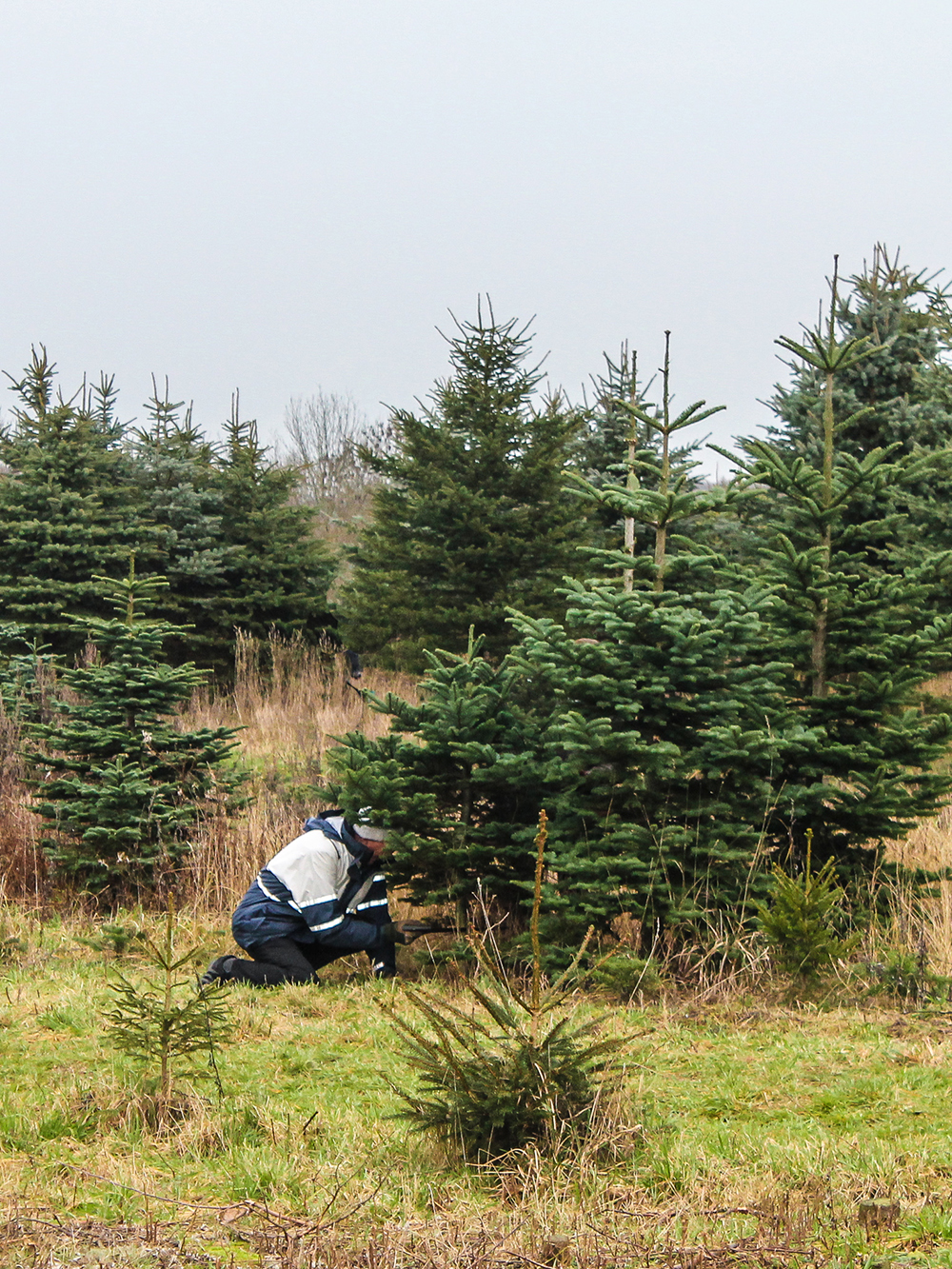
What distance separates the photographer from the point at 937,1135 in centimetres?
441

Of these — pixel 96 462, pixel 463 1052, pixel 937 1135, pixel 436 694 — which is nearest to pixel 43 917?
pixel 436 694

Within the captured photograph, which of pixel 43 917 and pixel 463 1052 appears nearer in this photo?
pixel 463 1052

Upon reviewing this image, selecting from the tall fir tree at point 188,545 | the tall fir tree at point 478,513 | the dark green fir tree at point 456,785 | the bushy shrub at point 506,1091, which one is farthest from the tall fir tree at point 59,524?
the bushy shrub at point 506,1091

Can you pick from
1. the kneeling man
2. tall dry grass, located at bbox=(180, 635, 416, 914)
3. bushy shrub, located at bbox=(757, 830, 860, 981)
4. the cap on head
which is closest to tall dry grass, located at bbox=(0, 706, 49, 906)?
tall dry grass, located at bbox=(180, 635, 416, 914)

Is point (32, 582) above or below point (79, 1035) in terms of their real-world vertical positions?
above

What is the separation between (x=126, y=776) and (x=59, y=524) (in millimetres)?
8830

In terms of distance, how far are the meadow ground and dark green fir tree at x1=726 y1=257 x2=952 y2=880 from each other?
0.74 meters

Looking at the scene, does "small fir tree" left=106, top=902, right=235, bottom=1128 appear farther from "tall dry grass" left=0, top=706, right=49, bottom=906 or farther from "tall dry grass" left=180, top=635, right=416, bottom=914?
"tall dry grass" left=0, top=706, right=49, bottom=906

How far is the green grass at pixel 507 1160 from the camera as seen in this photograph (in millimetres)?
3451

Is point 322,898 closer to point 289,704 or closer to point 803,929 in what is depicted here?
point 803,929

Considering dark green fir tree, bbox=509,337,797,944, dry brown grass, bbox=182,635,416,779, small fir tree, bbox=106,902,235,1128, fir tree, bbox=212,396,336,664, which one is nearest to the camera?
small fir tree, bbox=106,902,235,1128

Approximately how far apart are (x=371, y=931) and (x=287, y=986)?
30.3 inches

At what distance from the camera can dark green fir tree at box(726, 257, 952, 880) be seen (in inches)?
292

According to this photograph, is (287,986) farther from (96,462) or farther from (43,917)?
(96,462)
